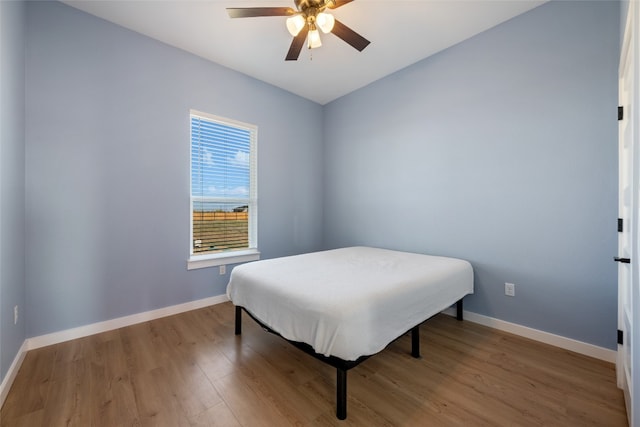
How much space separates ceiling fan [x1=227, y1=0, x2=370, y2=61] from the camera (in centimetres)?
178

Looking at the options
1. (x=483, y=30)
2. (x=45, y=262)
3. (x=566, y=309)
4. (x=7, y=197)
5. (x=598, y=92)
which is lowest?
(x=566, y=309)

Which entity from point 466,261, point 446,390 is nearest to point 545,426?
point 446,390

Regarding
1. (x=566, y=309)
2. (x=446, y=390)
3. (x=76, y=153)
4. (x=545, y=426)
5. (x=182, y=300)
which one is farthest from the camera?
(x=182, y=300)

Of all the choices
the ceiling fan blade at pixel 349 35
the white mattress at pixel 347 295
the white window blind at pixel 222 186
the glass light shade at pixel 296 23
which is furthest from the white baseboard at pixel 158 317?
the glass light shade at pixel 296 23

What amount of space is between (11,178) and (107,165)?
2.23 feet

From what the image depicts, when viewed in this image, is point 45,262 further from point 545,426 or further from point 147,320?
point 545,426

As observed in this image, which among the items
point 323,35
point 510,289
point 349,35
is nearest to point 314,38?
point 349,35

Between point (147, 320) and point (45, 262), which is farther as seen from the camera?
point (147, 320)

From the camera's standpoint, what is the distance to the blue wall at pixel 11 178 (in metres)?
1.56

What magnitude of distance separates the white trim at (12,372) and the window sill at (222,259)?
50.8 inches

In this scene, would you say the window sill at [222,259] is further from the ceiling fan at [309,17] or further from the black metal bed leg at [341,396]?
the ceiling fan at [309,17]

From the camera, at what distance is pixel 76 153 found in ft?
7.27

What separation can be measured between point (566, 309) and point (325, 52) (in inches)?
132

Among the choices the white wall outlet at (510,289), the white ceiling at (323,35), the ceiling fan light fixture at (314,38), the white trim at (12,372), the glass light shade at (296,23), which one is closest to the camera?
the white trim at (12,372)
